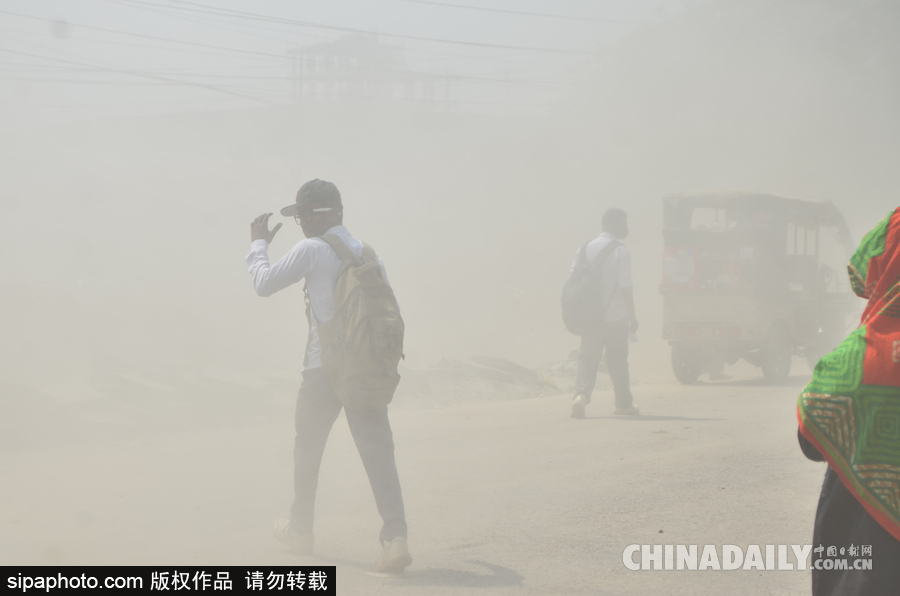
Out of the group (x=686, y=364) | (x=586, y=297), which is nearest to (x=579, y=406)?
(x=586, y=297)

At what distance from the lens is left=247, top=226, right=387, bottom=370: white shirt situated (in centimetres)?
397

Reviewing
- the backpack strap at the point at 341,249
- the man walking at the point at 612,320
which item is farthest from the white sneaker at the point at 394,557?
the man walking at the point at 612,320

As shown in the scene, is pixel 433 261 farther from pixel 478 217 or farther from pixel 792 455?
pixel 792 455

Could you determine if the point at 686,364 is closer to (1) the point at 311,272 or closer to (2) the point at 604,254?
(2) the point at 604,254

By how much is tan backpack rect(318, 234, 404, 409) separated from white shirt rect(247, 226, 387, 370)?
0.07 metres

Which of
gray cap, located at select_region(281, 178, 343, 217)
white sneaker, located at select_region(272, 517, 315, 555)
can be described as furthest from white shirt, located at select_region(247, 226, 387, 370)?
white sneaker, located at select_region(272, 517, 315, 555)

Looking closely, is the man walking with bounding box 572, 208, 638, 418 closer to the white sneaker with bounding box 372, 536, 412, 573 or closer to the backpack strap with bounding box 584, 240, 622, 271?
the backpack strap with bounding box 584, 240, 622, 271

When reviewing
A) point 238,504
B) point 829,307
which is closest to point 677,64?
point 829,307

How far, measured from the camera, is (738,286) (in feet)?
36.8

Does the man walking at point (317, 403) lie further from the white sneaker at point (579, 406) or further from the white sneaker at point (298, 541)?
the white sneaker at point (579, 406)

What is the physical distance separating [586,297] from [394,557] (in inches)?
185

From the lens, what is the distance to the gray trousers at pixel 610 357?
816cm

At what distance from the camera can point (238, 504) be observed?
5.48 metres

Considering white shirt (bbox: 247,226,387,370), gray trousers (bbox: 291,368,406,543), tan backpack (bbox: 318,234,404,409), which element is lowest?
gray trousers (bbox: 291,368,406,543)
